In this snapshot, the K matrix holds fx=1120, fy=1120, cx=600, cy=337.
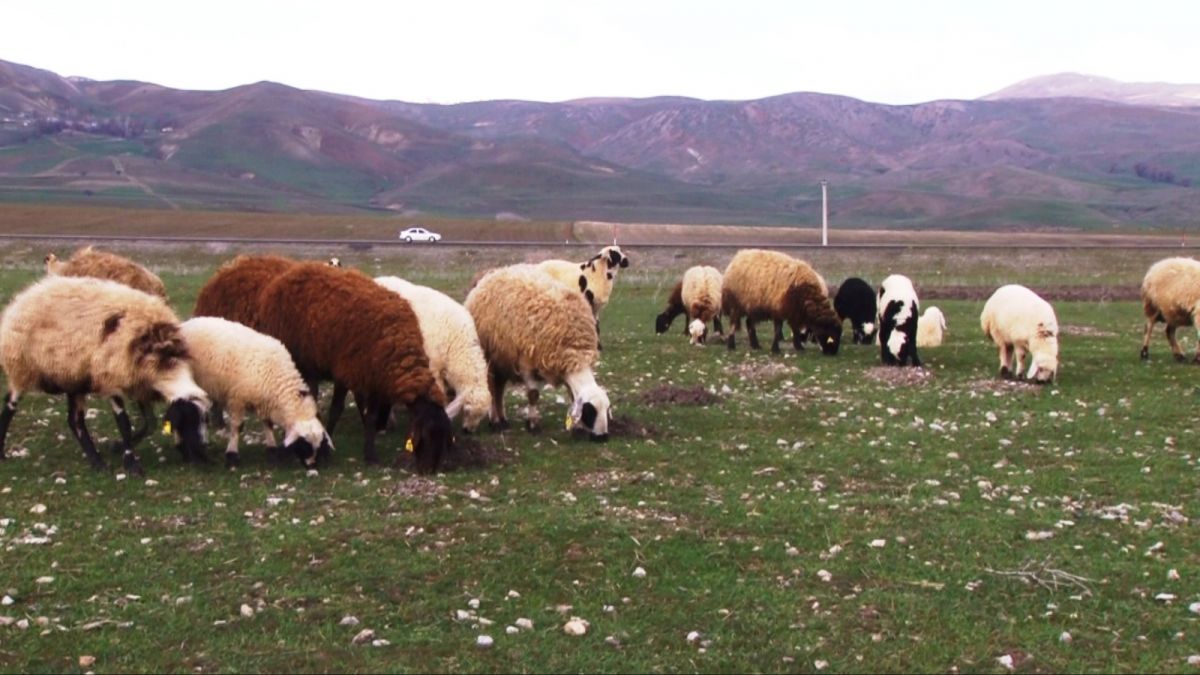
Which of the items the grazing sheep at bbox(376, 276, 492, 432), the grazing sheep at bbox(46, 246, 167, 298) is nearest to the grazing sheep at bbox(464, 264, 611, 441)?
the grazing sheep at bbox(376, 276, 492, 432)

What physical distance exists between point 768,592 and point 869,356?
58.1 feet

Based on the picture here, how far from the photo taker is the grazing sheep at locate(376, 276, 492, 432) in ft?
52.3

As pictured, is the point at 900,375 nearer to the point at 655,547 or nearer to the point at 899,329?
the point at 899,329

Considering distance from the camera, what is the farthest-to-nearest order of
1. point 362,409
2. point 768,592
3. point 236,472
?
point 362,409
point 236,472
point 768,592

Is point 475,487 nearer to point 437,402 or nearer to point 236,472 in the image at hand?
point 437,402

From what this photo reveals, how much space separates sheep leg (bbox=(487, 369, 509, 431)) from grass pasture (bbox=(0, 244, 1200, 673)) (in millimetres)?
438

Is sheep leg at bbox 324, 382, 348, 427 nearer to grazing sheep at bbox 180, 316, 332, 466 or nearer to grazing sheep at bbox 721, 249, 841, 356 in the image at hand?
grazing sheep at bbox 180, 316, 332, 466

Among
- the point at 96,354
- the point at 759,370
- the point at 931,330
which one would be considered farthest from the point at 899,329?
the point at 96,354

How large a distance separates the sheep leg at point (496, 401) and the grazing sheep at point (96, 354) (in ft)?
15.1

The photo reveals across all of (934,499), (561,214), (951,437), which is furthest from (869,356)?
(561,214)

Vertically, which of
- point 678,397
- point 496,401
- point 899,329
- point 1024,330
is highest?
point 1024,330

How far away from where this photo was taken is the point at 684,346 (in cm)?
2844

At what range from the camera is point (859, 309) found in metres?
28.9

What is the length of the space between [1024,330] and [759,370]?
5.32m
